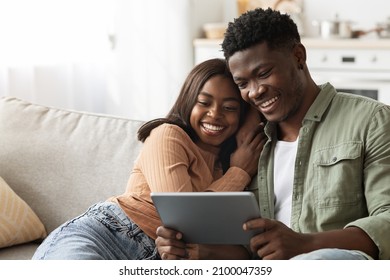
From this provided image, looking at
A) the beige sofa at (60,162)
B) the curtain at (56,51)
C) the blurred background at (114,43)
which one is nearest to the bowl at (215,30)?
the blurred background at (114,43)

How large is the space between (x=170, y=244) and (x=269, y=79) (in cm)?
32

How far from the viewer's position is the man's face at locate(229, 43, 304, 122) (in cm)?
131

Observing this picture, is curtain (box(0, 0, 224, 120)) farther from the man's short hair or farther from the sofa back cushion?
the man's short hair

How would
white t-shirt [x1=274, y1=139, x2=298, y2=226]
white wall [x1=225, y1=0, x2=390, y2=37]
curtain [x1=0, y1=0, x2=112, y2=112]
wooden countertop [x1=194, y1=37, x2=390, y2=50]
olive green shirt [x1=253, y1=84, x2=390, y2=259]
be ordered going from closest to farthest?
1. olive green shirt [x1=253, y1=84, x2=390, y2=259]
2. white t-shirt [x1=274, y1=139, x2=298, y2=226]
3. curtain [x1=0, y1=0, x2=112, y2=112]
4. wooden countertop [x1=194, y1=37, x2=390, y2=50]
5. white wall [x1=225, y1=0, x2=390, y2=37]

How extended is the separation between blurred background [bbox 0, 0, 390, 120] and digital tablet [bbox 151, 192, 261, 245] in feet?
4.83

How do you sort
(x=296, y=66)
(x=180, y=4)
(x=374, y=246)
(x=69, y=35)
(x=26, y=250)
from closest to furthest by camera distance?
1. (x=374, y=246)
2. (x=296, y=66)
3. (x=26, y=250)
4. (x=69, y=35)
5. (x=180, y=4)

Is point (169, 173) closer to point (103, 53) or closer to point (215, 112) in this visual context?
point (215, 112)

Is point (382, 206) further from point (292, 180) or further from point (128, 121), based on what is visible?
point (128, 121)

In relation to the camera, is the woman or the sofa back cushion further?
the sofa back cushion

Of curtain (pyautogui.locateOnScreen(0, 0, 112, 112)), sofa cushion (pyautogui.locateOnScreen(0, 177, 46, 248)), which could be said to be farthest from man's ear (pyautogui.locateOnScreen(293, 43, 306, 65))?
curtain (pyautogui.locateOnScreen(0, 0, 112, 112))

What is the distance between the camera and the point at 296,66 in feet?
4.39

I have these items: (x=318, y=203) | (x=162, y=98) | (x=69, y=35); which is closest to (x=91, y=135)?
(x=318, y=203)

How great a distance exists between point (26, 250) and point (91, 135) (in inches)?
10.8

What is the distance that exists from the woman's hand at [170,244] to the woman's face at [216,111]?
0.66 feet
